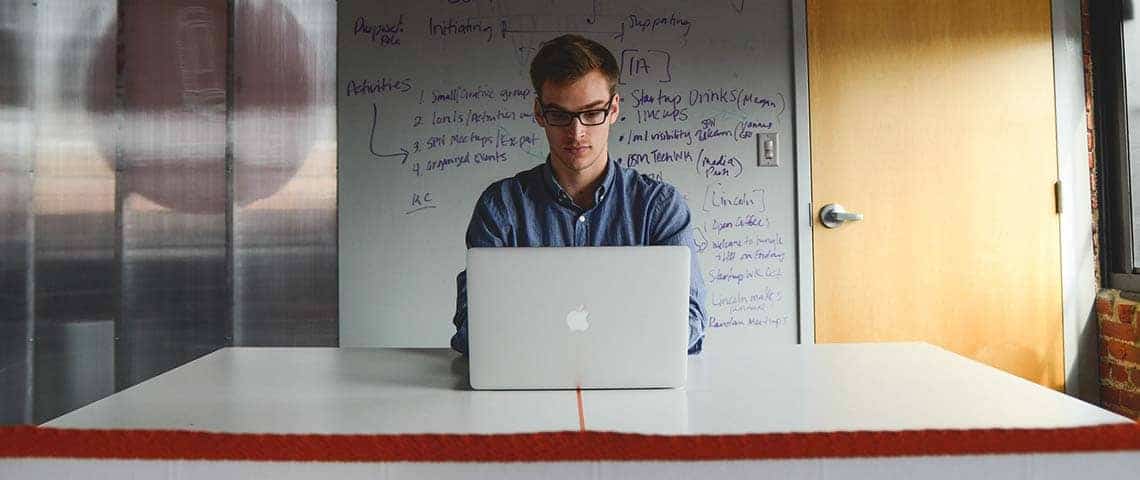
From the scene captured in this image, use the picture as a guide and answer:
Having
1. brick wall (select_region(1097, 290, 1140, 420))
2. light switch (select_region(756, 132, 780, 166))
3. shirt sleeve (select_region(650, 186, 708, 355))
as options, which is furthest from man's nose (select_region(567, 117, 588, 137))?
brick wall (select_region(1097, 290, 1140, 420))

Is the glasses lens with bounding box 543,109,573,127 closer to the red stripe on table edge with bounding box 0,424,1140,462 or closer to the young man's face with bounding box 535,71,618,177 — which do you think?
the young man's face with bounding box 535,71,618,177

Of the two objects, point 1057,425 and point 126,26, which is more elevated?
point 126,26

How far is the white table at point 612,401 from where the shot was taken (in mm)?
1011

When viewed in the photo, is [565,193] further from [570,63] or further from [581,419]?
[581,419]

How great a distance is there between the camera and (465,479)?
0.93 meters

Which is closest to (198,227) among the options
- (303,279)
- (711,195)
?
(303,279)

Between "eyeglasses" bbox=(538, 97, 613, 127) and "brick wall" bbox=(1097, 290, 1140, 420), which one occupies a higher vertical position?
"eyeglasses" bbox=(538, 97, 613, 127)

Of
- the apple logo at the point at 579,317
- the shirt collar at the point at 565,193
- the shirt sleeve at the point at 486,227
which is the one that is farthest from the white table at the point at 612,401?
the shirt collar at the point at 565,193

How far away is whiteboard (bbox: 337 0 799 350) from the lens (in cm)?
278

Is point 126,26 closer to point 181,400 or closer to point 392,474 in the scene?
point 181,400

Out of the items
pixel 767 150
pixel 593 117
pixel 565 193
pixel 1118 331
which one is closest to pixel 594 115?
pixel 593 117

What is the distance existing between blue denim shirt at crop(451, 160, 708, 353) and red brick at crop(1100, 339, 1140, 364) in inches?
69.9

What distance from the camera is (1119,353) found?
2805 mm

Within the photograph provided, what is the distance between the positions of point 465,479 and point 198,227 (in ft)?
7.50
